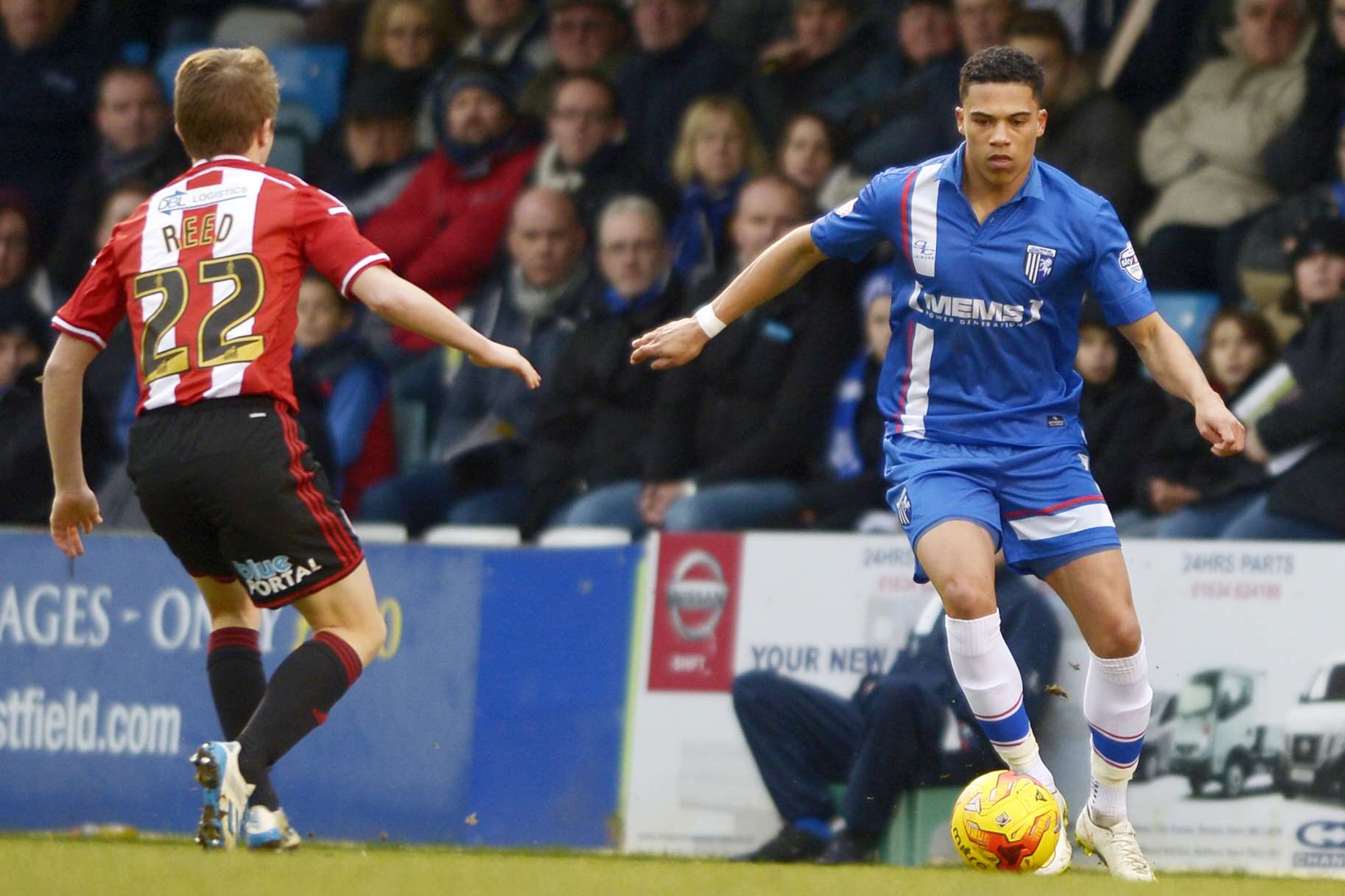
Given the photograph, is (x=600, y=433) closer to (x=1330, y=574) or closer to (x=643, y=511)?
(x=643, y=511)

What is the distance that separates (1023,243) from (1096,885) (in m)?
1.70

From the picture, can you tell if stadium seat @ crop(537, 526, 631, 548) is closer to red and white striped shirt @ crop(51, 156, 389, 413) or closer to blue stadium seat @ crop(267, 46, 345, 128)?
red and white striped shirt @ crop(51, 156, 389, 413)

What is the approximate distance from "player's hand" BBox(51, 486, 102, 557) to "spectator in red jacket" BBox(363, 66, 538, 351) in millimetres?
3900

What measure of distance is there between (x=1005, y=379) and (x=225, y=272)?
210 centimetres

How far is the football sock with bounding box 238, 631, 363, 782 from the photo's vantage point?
4.65 metres

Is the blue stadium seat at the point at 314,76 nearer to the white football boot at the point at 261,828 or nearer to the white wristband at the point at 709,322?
the white wristband at the point at 709,322

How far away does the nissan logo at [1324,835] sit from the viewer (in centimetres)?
605

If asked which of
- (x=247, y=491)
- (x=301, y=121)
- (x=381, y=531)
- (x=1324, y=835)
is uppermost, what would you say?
(x=301, y=121)

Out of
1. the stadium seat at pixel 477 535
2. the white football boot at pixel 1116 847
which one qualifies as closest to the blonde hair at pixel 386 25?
the stadium seat at pixel 477 535

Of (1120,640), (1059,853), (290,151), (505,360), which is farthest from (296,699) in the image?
(290,151)

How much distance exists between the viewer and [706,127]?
8664mm

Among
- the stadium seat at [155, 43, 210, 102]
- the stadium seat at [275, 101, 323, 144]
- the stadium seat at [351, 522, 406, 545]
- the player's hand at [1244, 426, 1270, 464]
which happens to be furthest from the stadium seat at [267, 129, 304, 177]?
the player's hand at [1244, 426, 1270, 464]

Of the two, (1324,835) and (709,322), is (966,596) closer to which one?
(709,322)

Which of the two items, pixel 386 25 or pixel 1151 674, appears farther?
pixel 386 25
